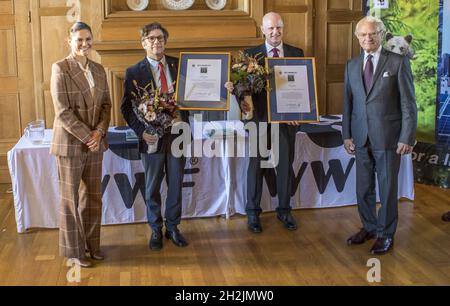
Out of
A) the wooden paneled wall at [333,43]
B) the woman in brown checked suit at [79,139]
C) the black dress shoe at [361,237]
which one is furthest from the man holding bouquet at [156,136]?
the wooden paneled wall at [333,43]

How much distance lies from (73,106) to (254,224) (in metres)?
1.79

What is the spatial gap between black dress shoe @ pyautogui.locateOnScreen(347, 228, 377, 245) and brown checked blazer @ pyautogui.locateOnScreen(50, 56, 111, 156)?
2.02 meters

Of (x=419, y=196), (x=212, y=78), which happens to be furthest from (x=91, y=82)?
(x=419, y=196)

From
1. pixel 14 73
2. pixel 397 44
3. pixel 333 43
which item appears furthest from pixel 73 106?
pixel 397 44

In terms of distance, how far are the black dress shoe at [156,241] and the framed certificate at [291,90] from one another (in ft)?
3.99

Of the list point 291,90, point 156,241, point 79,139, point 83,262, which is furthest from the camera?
point 291,90

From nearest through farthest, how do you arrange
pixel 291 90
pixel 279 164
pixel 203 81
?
pixel 203 81, pixel 291 90, pixel 279 164

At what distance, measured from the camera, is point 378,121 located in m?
4.40

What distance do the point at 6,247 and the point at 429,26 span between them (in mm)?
4418

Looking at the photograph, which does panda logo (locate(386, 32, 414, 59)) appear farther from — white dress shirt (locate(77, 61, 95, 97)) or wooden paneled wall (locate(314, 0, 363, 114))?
white dress shirt (locate(77, 61, 95, 97))

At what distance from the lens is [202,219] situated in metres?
5.39

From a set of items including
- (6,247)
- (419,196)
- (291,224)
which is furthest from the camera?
Answer: (419,196)

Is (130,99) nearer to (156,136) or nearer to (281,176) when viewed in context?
(156,136)

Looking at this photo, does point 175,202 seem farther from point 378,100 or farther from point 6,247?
point 378,100
